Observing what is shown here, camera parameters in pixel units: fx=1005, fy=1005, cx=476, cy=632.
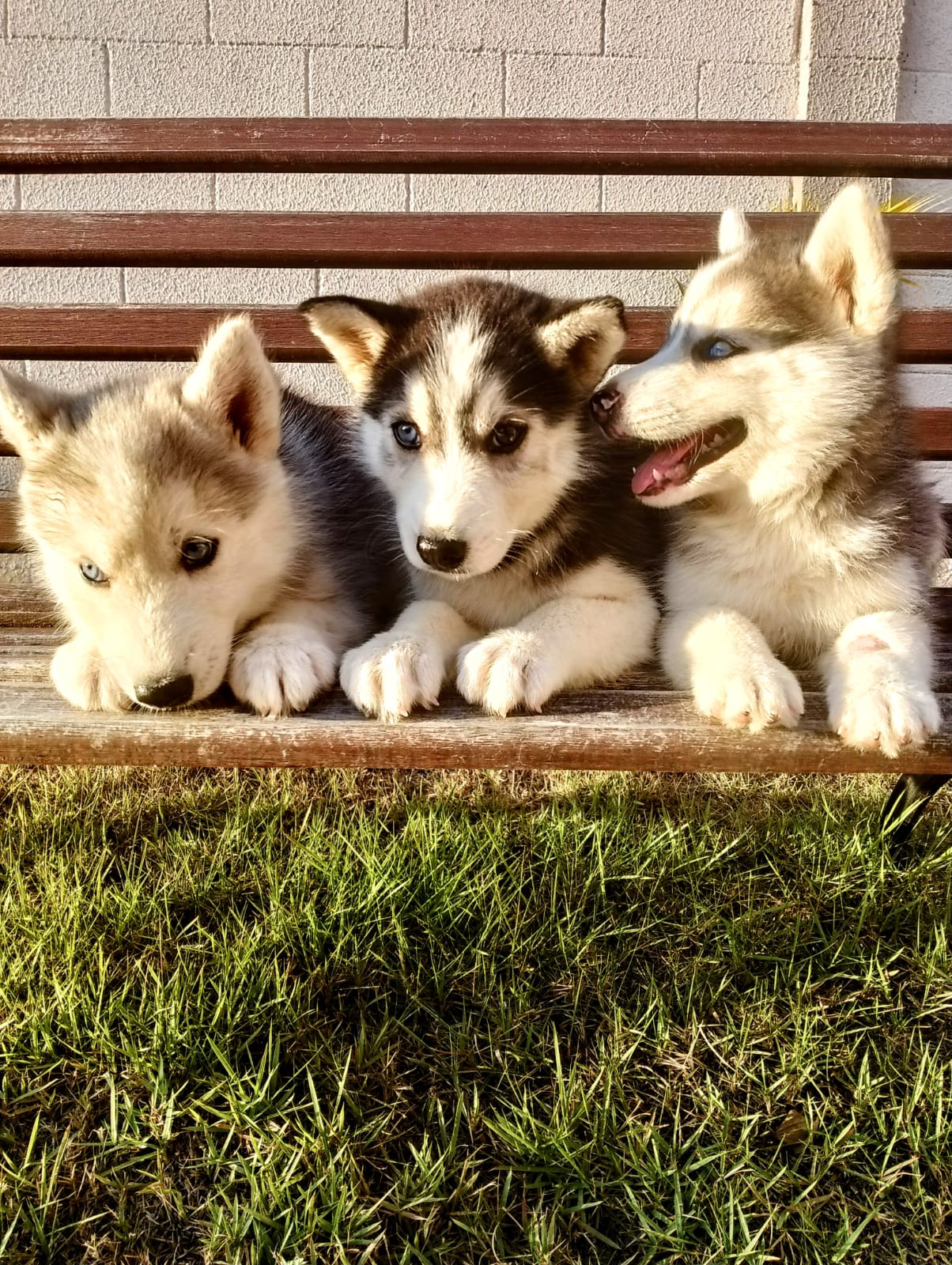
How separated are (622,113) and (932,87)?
5.24 feet

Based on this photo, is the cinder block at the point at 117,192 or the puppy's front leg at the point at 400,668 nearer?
the puppy's front leg at the point at 400,668

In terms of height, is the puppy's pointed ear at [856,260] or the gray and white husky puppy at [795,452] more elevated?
the puppy's pointed ear at [856,260]

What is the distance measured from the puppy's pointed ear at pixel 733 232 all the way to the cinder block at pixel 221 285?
2.89 m

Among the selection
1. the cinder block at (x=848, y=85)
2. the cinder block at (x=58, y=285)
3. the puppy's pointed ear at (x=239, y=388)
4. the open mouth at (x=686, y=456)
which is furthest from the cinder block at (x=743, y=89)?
the puppy's pointed ear at (x=239, y=388)

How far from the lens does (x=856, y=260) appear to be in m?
2.16

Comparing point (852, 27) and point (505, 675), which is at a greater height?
point (852, 27)

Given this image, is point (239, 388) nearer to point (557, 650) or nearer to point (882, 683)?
point (557, 650)

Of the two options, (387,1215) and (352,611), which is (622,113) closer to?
(352,611)

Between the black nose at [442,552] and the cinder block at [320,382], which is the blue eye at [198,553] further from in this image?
the cinder block at [320,382]

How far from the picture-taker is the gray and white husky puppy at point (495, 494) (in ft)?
6.49

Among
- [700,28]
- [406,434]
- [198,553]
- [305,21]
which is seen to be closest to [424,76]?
[305,21]

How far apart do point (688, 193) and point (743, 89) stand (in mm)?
550

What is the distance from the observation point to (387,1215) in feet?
5.81

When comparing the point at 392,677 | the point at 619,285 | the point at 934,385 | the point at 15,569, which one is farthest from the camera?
the point at 934,385
